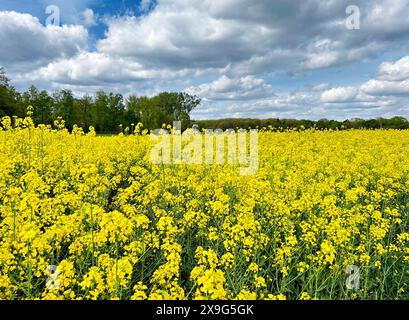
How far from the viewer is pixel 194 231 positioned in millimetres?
5406

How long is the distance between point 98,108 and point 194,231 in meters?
45.2

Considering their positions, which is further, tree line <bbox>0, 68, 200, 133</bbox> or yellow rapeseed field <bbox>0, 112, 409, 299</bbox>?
tree line <bbox>0, 68, 200, 133</bbox>

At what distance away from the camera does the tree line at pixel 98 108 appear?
41562mm

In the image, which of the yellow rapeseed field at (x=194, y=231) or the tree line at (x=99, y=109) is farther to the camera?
the tree line at (x=99, y=109)

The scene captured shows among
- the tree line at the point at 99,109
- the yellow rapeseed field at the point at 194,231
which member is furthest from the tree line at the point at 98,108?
the yellow rapeseed field at the point at 194,231

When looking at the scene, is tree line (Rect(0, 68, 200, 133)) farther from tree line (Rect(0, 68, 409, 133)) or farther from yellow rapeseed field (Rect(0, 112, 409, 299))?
yellow rapeseed field (Rect(0, 112, 409, 299))

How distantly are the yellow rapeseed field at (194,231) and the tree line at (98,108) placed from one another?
31.3m

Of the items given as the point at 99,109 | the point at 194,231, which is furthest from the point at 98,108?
the point at 194,231

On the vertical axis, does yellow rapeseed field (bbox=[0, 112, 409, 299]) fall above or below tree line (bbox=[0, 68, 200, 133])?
below

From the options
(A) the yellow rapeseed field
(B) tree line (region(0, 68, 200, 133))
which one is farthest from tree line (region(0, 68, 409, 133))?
(A) the yellow rapeseed field

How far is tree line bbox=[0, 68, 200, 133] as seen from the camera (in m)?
41.6

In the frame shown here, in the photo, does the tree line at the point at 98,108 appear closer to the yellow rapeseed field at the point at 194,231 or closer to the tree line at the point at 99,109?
the tree line at the point at 99,109

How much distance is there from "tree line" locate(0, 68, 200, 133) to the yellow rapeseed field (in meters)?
31.3
